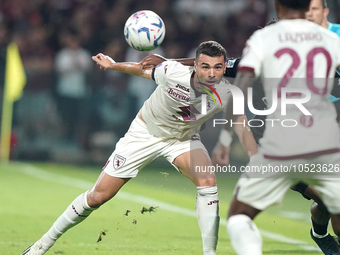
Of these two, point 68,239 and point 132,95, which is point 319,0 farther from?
point 132,95

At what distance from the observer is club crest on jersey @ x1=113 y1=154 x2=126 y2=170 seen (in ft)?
18.3

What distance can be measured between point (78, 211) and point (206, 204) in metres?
1.24

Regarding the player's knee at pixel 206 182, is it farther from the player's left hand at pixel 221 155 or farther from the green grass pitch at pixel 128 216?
the player's left hand at pixel 221 155

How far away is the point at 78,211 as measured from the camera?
5.52m

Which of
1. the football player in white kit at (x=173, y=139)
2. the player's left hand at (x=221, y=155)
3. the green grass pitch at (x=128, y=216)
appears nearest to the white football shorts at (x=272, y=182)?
the player's left hand at (x=221, y=155)

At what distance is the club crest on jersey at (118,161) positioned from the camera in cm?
559

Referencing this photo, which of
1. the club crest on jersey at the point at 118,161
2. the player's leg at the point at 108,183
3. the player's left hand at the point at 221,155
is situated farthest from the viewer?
the club crest on jersey at the point at 118,161

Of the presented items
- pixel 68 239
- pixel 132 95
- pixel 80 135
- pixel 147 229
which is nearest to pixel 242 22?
pixel 132 95

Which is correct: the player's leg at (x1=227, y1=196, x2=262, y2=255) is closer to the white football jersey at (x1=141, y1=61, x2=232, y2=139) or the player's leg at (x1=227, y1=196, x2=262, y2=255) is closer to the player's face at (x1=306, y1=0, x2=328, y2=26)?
the white football jersey at (x1=141, y1=61, x2=232, y2=139)

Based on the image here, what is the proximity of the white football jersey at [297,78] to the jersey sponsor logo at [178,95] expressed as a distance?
75.4 inches

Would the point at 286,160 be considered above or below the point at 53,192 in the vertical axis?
above

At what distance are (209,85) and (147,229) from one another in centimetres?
286

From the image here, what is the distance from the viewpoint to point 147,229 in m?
7.63

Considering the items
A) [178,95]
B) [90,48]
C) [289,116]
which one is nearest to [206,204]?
[178,95]
